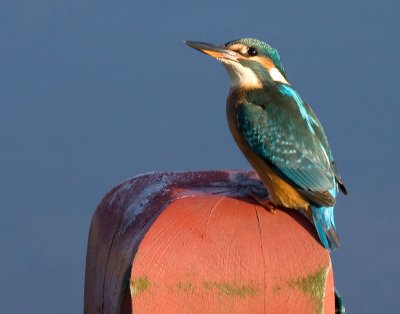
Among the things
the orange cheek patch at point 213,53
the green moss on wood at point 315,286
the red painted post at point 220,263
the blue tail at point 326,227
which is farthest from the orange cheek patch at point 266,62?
the green moss on wood at point 315,286

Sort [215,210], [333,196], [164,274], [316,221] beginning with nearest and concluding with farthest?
[164,274], [215,210], [316,221], [333,196]

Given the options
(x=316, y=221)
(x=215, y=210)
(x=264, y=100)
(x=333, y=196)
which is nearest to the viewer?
(x=215, y=210)

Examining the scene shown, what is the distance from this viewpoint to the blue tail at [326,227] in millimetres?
2264

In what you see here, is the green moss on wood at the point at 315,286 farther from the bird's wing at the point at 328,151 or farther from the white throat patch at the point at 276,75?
the white throat patch at the point at 276,75

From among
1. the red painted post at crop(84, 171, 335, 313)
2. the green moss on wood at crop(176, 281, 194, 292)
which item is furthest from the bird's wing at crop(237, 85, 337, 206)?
the green moss on wood at crop(176, 281, 194, 292)

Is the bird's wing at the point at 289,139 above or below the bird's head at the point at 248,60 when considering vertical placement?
below

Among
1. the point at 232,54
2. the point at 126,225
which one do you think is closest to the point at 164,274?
the point at 126,225

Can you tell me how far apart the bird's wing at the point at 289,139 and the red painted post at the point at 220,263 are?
54cm

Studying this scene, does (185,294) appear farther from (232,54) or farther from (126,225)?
(232,54)

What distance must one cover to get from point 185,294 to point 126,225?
0.44 m

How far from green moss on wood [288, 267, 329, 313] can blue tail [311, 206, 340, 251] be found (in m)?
0.11

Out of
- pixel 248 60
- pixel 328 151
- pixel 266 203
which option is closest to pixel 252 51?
pixel 248 60

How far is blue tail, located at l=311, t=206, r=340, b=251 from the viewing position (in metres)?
2.26

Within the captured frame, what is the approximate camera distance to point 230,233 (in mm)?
2150
